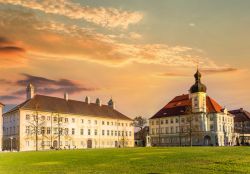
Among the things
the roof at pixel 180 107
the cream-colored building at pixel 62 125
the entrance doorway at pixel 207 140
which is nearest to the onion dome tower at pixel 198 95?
the roof at pixel 180 107

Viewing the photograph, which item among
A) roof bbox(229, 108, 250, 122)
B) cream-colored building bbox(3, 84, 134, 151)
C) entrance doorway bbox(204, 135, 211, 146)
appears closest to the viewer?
cream-colored building bbox(3, 84, 134, 151)

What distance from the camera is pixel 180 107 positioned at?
133750 mm

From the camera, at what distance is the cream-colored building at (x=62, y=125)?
322 ft

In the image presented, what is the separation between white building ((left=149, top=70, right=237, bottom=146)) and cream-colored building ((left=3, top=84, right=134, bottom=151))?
12875mm

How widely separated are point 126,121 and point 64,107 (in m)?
28.4

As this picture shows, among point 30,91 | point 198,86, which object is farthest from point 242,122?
point 30,91

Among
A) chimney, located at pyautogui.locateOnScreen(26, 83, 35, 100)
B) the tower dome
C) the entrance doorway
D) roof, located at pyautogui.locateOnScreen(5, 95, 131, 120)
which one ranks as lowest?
the entrance doorway

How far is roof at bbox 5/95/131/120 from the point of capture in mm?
102137

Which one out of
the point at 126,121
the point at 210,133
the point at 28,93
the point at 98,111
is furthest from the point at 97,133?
the point at 210,133

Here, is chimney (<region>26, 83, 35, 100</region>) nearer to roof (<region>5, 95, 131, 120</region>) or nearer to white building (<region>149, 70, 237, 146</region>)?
roof (<region>5, 95, 131, 120</region>)

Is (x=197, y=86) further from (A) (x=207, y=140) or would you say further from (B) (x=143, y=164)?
(B) (x=143, y=164)

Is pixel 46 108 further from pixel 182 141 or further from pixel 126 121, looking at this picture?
pixel 182 141

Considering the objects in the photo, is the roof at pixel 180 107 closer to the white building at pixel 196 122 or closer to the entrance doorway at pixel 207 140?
the white building at pixel 196 122

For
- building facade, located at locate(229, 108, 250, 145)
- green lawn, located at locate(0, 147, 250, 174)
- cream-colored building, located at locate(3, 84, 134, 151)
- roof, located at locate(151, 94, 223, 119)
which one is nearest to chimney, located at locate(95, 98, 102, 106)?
cream-colored building, located at locate(3, 84, 134, 151)
